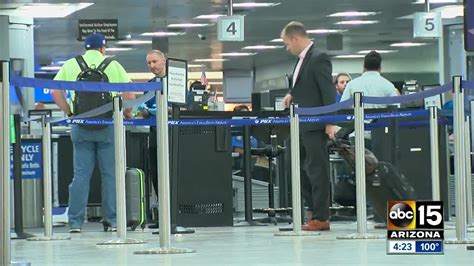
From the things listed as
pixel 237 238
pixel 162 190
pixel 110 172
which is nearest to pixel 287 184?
pixel 110 172

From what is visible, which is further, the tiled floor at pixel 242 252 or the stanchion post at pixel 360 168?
the stanchion post at pixel 360 168

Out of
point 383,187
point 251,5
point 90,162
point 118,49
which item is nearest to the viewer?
Result: point 383,187

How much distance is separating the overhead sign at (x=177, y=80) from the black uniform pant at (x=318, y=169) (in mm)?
1155

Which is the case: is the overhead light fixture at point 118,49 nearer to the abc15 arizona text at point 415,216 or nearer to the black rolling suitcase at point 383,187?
the black rolling suitcase at point 383,187

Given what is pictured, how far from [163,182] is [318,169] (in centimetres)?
290

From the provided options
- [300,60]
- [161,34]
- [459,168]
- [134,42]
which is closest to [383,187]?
[300,60]

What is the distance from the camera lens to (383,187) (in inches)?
386

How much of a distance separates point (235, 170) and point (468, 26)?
10507mm

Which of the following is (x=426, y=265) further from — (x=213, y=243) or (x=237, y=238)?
(x=237, y=238)

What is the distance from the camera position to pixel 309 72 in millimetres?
10078

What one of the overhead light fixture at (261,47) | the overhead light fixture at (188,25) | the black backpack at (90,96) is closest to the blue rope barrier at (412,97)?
the black backpack at (90,96)

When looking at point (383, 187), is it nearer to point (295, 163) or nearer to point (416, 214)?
point (295, 163)

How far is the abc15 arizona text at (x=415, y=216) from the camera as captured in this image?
19.1 feet

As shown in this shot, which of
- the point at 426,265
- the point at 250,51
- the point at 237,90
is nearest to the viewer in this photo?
the point at 426,265
